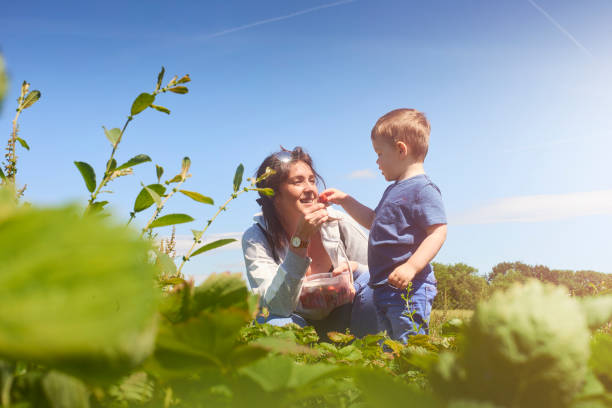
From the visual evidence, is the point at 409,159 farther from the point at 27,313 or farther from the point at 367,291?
the point at 27,313

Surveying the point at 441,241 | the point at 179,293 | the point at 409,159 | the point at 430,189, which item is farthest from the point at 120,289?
the point at 409,159

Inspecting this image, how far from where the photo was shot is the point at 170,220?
2.43 feet

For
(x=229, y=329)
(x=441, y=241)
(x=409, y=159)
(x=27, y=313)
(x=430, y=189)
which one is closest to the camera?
(x=27, y=313)

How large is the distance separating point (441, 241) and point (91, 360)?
15.0 feet

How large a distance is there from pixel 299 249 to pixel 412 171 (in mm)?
1844

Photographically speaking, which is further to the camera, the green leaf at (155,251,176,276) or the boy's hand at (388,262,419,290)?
the boy's hand at (388,262,419,290)

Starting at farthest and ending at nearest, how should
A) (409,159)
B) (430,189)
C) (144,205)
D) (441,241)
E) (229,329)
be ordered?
(409,159), (430,189), (441,241), (144,205), (229,329)

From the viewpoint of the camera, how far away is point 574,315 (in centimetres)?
29

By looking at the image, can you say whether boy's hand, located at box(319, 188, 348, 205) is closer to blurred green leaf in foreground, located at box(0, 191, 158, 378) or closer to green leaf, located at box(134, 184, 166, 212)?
green leaf, located at box(134, 184, 166, 212)

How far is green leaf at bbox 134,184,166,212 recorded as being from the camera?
2.52ft

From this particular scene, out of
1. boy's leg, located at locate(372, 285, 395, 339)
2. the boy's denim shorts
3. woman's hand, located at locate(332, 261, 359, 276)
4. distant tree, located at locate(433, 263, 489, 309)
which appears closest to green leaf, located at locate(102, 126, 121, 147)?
the boy's denim shorts

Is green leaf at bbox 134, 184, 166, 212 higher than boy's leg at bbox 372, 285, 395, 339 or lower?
higher

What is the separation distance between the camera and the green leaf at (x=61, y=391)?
13.0 inches

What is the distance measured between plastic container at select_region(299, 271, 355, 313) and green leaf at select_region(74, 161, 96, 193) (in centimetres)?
416
